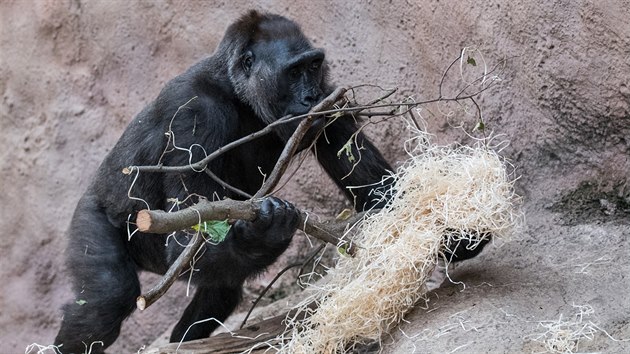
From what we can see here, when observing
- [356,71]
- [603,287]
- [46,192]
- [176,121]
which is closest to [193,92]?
[176,121]

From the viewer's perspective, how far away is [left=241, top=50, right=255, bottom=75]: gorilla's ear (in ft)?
15.4

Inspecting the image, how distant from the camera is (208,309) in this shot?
16.9 ft

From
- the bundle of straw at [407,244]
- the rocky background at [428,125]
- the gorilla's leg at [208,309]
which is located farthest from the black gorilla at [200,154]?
the rocky background at [428,125]

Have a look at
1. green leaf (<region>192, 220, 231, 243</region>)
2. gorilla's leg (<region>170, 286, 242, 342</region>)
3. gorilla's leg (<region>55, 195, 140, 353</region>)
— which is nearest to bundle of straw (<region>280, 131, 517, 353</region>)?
green leaf (<region>192, 220, 231, 243</region>)

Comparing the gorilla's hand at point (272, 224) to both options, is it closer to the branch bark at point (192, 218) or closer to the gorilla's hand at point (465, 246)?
the branch bark at point (192, 218)

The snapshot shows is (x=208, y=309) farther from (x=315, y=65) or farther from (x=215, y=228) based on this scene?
(x=215, y=228)

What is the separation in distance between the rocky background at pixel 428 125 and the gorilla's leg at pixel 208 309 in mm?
1073

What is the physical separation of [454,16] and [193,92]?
1565mm

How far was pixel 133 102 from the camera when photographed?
6789 mm

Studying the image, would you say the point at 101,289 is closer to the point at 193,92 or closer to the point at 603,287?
the point at 193,92

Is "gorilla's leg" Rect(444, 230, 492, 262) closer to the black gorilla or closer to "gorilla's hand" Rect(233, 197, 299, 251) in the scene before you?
the black gorilla

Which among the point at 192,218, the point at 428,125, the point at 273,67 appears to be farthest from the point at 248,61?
the point at 192,218

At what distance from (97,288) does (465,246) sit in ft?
6.14

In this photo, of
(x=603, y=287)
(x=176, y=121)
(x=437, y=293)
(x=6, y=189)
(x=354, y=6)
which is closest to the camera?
(x=603, y=287)
